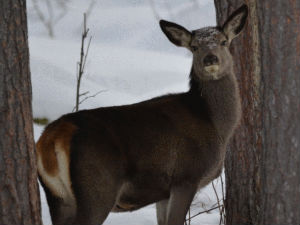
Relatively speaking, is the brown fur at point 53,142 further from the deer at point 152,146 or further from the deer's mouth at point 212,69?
the deer's mouth at point 212,69

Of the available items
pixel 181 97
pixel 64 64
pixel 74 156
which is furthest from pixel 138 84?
pixel 74 156

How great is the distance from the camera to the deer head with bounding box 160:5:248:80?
215 inches

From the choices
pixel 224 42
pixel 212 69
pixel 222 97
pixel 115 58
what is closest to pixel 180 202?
pixel 222 97

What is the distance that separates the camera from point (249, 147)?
18.9 ft

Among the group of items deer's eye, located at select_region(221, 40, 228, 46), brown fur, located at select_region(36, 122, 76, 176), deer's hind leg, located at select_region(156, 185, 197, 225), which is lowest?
deer's hind leg, located at select_region(156, 185, 197, 225)

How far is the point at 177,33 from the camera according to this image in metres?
5.86

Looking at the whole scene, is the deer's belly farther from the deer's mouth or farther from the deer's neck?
the deer's mouth

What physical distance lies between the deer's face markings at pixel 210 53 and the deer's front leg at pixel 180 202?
1.08 meters

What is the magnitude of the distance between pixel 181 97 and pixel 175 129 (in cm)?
43

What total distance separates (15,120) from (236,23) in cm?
224

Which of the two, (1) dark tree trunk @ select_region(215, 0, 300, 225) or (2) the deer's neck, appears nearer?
(1) dark tree trunk @ select_region(215, 0, 300, 225)

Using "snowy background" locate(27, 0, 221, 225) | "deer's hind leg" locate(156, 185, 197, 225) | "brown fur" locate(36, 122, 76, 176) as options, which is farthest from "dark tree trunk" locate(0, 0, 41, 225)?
"snowy background" locate(27, 0, 221, 225)

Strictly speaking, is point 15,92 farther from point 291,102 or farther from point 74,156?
point 291,102

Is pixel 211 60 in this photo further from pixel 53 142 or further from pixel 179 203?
pixel 53 142
